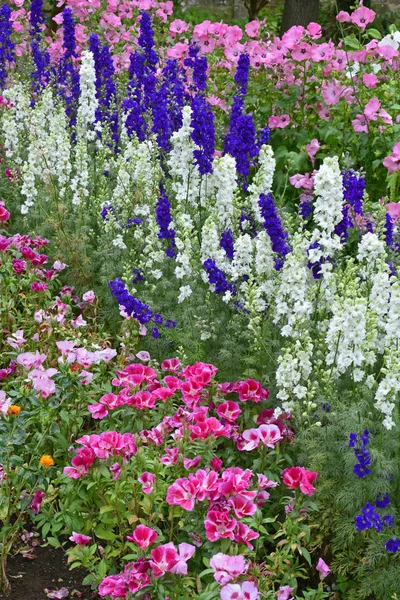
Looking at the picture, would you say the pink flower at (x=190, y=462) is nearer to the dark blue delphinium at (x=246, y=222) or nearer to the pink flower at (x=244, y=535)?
the pink flower at (x=244, y=535)

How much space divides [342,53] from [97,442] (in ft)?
15.0

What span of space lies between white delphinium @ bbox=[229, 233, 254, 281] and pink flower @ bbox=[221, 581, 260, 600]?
1807 mm

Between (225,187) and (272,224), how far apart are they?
69 cm

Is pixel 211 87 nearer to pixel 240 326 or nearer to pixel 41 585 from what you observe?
pixel 240 326

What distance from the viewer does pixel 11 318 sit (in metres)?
4.83

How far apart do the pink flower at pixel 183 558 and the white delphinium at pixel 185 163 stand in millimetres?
2507

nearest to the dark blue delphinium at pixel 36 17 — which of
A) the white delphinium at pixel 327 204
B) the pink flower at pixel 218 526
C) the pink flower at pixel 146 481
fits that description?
the white delphinium at pixel 327 204

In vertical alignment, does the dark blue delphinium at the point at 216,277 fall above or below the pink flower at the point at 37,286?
above

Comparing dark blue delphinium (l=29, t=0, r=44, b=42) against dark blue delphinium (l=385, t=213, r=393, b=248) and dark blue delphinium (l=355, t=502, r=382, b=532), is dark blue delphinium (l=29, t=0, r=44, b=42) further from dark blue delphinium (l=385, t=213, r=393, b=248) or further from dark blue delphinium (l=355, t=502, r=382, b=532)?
dark blue delphinium (l=355, t=502, r=382, b=532)

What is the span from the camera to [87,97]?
6.11m

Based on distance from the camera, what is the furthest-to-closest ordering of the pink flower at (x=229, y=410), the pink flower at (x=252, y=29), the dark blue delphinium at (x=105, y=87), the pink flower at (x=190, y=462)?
the pink flower at (x=252, y=29)
the dark blue delphinium at (x=105, y=87)
the pink flower at (x=229, y=410)
the pink flower at (x=190, y=462)

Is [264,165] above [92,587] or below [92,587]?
above

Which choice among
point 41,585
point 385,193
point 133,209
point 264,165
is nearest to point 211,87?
point 385,193

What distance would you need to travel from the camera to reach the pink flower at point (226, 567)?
113 inches
